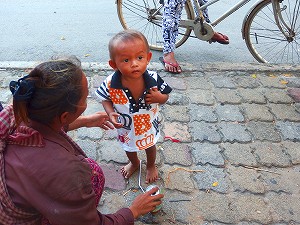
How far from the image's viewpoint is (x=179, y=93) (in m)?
3.27

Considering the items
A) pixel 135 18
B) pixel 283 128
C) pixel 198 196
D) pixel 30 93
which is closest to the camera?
pixel 30 93

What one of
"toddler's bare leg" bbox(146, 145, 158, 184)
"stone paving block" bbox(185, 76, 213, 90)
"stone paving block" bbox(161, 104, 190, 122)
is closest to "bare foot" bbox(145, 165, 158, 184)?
"toddler's bare leg" bbox(146, 145, 158, 184)

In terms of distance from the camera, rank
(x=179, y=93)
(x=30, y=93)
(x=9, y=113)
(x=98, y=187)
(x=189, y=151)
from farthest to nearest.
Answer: (x=179, y=93), (x=189, y=151), (x=98, y=187), (x=9, y=113), (x=30, y=93)

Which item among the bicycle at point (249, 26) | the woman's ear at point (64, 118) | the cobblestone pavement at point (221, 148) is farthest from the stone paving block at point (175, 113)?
the woman's ear at point (64, 118)

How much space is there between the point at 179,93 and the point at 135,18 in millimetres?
2403

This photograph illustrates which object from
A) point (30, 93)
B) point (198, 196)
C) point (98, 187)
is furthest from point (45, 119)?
point (198, 196)

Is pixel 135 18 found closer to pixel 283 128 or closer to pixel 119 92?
pixel 283 128

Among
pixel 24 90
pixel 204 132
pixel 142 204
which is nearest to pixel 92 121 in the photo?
pixel 142 204

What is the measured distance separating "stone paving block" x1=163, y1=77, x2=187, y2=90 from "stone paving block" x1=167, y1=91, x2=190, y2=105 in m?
0.09

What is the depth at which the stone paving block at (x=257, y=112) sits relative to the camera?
295cm

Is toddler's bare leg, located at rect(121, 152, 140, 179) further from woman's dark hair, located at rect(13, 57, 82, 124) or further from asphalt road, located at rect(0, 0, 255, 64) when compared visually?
asphalt road, located at rect(0, 0, 255, 64)

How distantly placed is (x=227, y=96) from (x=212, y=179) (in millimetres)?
1108

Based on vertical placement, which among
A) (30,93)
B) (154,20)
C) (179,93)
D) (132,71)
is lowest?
(179,93)

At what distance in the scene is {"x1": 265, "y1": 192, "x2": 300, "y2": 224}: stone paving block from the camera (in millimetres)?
2119
